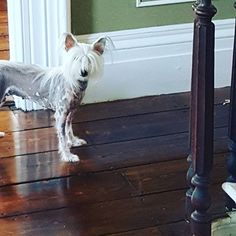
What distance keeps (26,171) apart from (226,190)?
0.75 meters

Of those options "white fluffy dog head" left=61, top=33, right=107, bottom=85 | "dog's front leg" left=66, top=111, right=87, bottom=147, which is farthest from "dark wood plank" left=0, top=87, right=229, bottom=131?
"white fluffy dog head" left=61, top=33, right=107, bottom=85

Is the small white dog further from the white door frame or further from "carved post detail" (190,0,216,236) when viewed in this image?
"carved post detail" (190,0,216,236)

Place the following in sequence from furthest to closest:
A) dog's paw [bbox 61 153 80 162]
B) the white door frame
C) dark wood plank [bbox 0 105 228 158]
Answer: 1. the white door frame
2. dark wood plank [bbox 0 105 228 158]
3. dog's paw [bbox 61 153 80 162]

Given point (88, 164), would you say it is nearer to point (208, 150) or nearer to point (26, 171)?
point (26, 171)

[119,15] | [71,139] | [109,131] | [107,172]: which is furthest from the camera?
[119,15]

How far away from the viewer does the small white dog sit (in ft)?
8.11

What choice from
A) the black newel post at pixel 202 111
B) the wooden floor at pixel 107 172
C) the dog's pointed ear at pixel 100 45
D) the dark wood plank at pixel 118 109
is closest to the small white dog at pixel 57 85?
the dog's pointed ear at pixel 100 45

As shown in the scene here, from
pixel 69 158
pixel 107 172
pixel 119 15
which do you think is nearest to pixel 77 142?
pixel 69 158

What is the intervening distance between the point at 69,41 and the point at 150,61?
71 cm

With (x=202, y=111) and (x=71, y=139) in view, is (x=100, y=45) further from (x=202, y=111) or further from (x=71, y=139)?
(x=202, y=111)

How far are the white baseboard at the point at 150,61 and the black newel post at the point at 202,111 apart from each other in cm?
119

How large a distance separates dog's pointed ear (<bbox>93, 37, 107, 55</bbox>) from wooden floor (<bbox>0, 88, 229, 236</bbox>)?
400mm

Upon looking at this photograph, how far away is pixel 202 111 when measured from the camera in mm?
1783

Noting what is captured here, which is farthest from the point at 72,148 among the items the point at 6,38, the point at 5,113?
the point at 6,38
